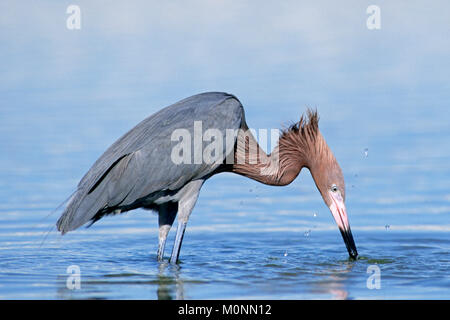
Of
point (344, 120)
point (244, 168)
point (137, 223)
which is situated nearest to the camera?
point (244, 168)

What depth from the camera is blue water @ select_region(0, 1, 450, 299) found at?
29.7 ft

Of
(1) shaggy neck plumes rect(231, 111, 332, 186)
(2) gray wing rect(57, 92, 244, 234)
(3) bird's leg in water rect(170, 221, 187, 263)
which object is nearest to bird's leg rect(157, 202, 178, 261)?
(3) bird's leg in water rect(170, 221, 187, 263)

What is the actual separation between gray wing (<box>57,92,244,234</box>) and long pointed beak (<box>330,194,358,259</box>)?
49.5 inches

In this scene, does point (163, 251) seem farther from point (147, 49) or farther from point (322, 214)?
point (147, 49)

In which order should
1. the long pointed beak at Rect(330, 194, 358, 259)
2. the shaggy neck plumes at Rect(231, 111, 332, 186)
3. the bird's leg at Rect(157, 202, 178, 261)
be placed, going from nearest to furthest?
the long pointed beak at Rect(330, 194, 358, 259)
the bird's leg at Rect(157, 202, 178, 261)
the shaggy neck plumes at Rect(231, 111, 332, 186)

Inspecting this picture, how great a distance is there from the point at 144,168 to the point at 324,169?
6.14 feet

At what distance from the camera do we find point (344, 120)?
15703mm

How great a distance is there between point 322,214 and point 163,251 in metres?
2.74

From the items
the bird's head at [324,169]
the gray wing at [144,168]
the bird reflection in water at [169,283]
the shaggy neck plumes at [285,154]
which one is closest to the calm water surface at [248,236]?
the bird reflection in water at [169,283]

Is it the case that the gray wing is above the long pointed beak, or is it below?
above

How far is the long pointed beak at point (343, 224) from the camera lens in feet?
31.6

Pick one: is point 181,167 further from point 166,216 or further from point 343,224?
point 343,224

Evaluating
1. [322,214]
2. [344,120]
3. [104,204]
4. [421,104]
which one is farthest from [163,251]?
[421,104]

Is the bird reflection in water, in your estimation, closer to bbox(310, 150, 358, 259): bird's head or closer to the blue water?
the blue water
